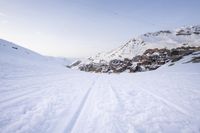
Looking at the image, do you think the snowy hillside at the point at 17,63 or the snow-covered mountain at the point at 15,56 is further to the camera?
the snow-covered mountain at the point at 15,56

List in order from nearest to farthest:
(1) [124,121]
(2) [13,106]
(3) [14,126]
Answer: (3) [14,126]
(1) [124,121]
(2) [13,106]

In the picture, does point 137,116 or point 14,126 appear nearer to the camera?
point 14,126

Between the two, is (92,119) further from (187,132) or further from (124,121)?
(187,132)

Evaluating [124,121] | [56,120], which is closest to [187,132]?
[124,121]

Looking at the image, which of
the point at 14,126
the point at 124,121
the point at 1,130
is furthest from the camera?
the point at 124,121

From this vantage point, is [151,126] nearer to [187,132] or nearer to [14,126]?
[187,132]

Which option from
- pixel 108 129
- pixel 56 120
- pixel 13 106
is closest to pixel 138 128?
pixel 108 129

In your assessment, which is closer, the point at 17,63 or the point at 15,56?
the point at 17,63

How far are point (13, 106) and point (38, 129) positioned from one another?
2.71 meters

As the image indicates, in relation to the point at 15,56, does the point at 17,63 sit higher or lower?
lower

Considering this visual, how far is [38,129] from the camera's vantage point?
4797 millimetres

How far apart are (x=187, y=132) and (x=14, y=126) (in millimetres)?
4769

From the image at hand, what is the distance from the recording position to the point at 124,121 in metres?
5.59

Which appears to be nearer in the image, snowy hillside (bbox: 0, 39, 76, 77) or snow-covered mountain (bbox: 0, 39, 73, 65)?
snowy hillside (bbox: 0, 39, 76, 77)
